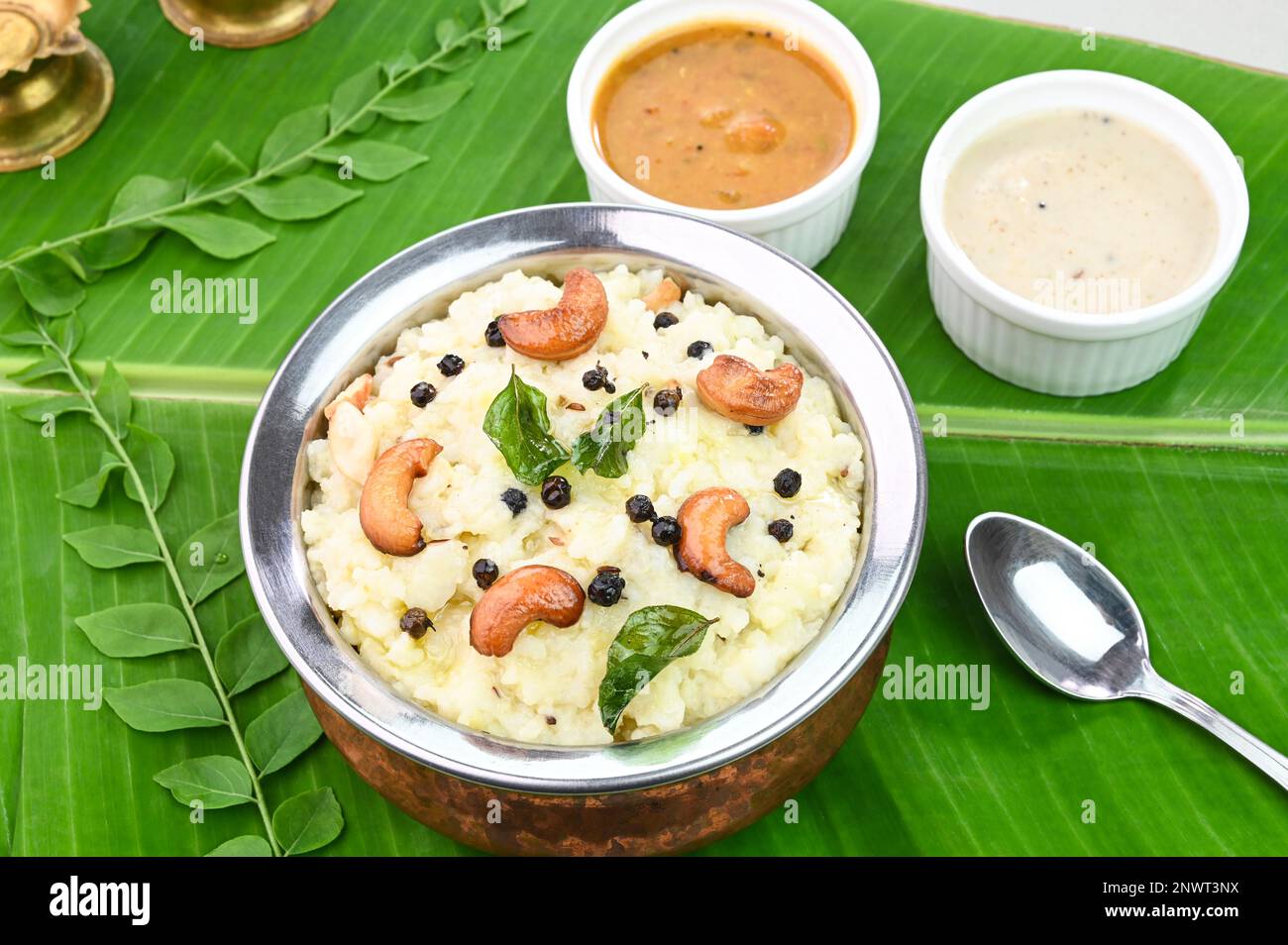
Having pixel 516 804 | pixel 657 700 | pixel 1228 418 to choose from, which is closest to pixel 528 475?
pixel 657 700

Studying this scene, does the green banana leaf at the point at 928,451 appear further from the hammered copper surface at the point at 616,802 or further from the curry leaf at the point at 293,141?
the hammered copper surface at the point at 616,802

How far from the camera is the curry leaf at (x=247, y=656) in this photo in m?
4.54

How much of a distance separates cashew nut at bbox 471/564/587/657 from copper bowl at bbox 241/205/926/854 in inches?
11.6

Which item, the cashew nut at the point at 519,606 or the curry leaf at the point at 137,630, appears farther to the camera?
the curry leaf at the point at 137,630

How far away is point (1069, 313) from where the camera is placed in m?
4.62

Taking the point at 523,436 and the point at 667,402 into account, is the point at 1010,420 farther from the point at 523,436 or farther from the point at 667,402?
the point at 523,436

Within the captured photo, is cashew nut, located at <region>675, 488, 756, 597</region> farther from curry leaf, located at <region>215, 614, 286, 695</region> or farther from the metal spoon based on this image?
curry leaf, located at <region>215, 614, 286, 695</region>

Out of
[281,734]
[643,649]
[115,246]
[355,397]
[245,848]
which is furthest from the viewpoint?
[115,246]

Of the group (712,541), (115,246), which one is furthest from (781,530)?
(115,246)

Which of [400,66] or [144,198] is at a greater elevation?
[400,66]

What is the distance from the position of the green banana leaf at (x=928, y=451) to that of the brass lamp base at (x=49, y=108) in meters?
0.08

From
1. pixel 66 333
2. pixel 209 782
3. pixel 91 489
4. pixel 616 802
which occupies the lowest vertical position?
pixel 209 782

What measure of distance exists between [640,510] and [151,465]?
7.17 ft

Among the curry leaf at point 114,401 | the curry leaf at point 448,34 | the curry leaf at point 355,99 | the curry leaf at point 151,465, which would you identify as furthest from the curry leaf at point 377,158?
the curry leaf at point 151,465
